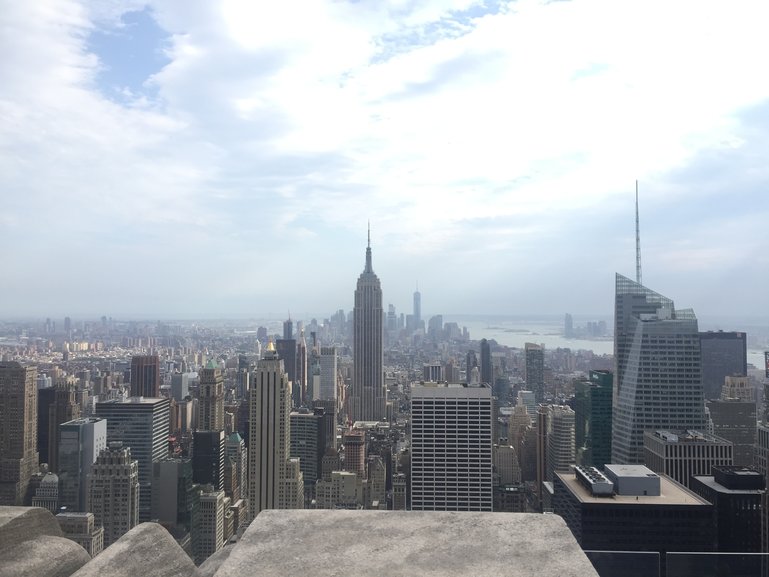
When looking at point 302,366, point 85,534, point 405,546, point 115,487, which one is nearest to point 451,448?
point 115,487

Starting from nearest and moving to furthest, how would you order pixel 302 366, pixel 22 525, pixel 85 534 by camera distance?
pixel 22 525
pixel 85 534
pixel 302 366

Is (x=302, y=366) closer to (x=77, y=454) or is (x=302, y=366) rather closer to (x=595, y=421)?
(x=595, y=421)

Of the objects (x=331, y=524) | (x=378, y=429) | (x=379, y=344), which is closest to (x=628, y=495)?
(x=331, y=524)

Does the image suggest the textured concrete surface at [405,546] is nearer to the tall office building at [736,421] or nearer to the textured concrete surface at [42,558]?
the textured concrete surface at [42,558]

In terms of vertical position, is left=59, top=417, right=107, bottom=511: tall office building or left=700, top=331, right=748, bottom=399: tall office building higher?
left=700, top=331, right=748, bottom=399: tall office building

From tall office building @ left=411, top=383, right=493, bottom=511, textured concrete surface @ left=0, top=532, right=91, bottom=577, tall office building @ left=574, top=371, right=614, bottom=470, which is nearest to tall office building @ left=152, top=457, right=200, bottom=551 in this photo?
tall office building @ left=411, top=383, right=493, bottom=511

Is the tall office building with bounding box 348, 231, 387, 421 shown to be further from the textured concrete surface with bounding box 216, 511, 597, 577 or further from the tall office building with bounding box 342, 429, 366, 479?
the textured concrete surface with bounding box 216, 511, 597, 577

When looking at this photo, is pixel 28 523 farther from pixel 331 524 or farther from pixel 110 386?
pixel 110 386
